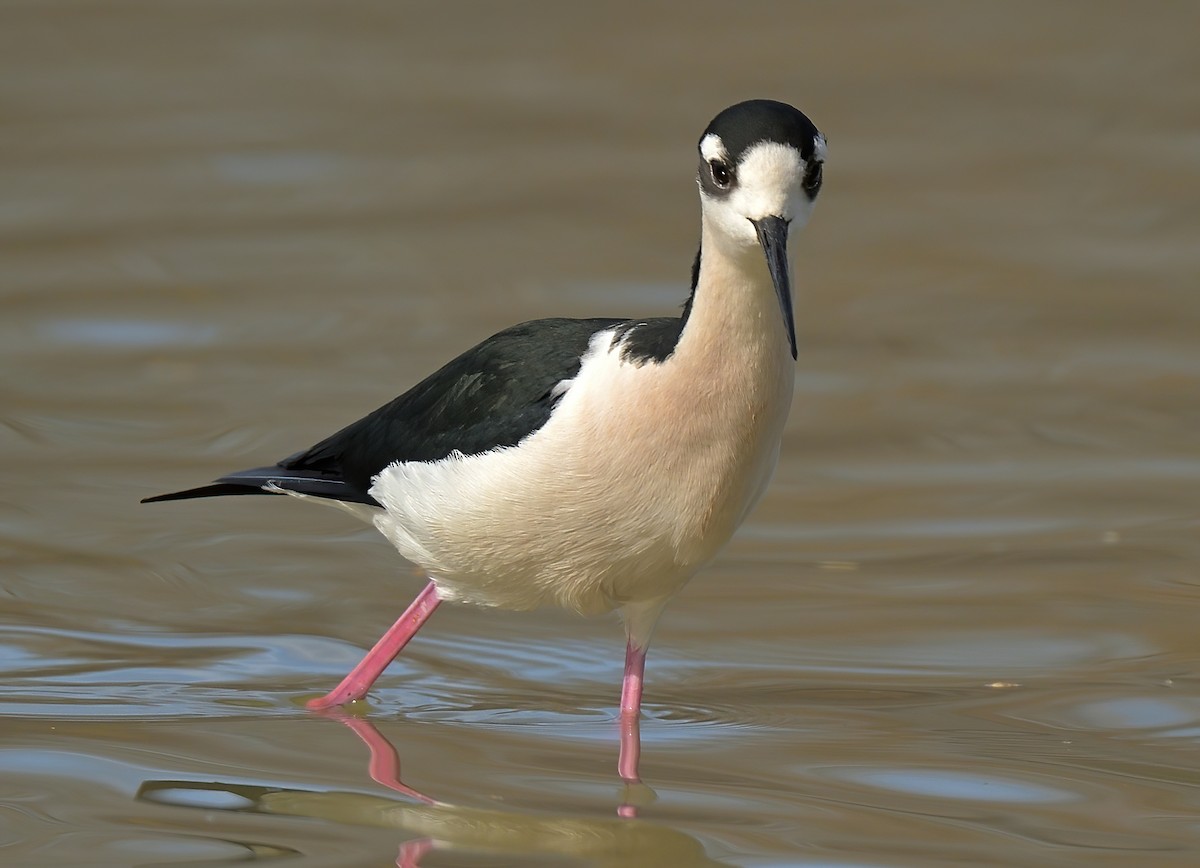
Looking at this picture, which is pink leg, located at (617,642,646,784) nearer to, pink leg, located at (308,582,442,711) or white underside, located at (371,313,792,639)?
white underside, located at (371,313,792,639)

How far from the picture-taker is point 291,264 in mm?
10820

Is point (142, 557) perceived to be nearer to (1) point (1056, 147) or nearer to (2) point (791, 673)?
(2) point (791, 673)

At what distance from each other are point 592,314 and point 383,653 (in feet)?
13.0

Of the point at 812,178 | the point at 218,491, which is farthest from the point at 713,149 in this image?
the point at 218,491

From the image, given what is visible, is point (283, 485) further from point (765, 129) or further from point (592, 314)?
point (592, 314)

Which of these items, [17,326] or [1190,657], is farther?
[17,326]

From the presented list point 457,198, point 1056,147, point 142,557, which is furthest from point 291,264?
point 1056,147

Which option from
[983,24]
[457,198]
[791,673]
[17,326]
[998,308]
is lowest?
[791,673]

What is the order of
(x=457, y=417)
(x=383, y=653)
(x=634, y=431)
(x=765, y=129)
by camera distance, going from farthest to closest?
(x=383, y=653), (x=457, y=417), (x=634, y=431), (x=765, y=129)

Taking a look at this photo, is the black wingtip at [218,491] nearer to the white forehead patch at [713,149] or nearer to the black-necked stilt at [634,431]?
the black-necked stilt at [634,431]

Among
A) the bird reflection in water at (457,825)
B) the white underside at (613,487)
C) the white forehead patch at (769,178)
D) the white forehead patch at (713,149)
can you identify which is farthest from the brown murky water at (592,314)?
the white forehead patch at (713,149)

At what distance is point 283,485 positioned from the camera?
651cm

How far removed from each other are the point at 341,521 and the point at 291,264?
9.55 feet

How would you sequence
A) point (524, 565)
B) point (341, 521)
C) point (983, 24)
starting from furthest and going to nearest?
1. point (983, 24)
2. point (341, 521)
3. point (524, 565)
